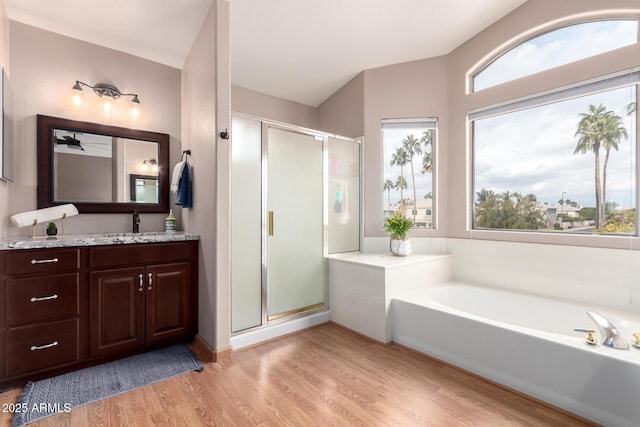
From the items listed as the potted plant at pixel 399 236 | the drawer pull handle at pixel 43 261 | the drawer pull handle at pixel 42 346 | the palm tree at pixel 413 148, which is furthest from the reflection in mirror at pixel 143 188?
the palm tree at pixel 413 148

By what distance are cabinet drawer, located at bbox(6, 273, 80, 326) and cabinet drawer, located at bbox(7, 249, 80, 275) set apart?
5 centimetres

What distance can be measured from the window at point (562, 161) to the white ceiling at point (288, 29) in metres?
1.02

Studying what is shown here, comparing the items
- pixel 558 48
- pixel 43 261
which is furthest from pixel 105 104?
pixel 558 48

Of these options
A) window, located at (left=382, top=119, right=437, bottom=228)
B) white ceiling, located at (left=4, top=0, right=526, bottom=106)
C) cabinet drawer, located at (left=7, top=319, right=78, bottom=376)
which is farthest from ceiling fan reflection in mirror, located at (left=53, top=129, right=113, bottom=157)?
window, located at (left=382, top=119, right=437, bottom=228)

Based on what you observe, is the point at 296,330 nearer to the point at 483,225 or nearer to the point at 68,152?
the point at 483,225

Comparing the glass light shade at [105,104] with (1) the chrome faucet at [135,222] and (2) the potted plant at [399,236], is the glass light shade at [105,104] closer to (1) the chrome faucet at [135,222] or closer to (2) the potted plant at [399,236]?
(1) the chrome faucet at [135,222]

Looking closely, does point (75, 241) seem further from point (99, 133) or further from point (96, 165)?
point (99, 133)

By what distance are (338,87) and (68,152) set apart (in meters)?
2.90

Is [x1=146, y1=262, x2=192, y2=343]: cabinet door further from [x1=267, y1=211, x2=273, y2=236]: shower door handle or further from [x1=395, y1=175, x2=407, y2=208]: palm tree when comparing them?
[x1=395, y1=175, x2=407, y2=208]: palm tree

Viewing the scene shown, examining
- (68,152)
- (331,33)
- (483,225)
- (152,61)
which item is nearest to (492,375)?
(483,225)

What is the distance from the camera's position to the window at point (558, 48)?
2.36 meters

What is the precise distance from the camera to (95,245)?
217cm

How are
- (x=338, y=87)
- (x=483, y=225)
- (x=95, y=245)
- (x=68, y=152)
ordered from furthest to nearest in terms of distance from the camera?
(x=338, y=87), (x=483, y=225), (x=68, y=152), (x=95, y=245)

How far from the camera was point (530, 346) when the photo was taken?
1.85 metres
